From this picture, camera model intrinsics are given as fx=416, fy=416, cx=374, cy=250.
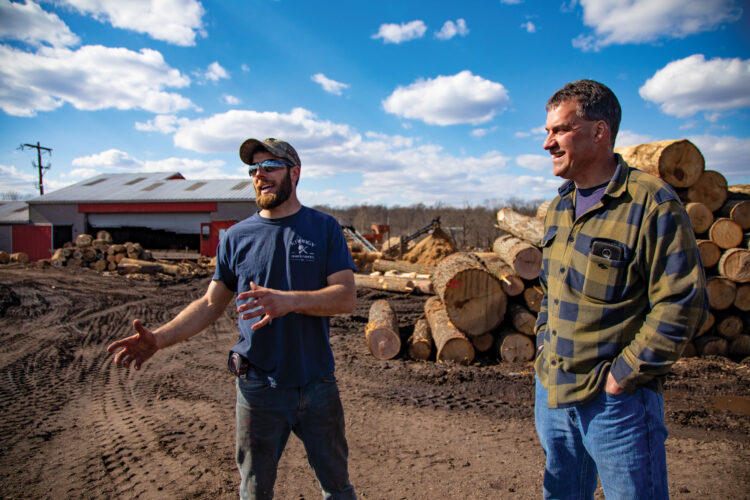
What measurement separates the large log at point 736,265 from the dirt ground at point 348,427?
1251mm

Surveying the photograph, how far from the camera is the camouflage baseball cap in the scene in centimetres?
231

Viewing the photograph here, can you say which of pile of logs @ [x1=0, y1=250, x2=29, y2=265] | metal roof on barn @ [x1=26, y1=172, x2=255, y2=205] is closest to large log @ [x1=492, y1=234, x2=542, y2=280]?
metal roof on barn @ [x1=26, y1=172, x2=255, y2=205]

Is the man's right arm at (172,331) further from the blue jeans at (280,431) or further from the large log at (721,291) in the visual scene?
the large log at (721,291)

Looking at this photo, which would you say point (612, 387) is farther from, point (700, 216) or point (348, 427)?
point (700, 216)

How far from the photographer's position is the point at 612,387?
1.65m

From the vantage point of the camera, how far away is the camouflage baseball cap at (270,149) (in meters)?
2.31

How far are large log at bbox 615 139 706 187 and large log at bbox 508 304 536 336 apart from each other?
2603 millimetres

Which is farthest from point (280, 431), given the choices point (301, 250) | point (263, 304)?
point (301, 250)

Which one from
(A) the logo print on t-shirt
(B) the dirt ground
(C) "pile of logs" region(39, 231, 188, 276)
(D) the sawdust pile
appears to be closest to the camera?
(A) the logo print on t-shirt

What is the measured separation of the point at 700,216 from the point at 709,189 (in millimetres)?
442

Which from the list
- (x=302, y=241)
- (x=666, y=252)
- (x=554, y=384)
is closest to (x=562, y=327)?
(x=554, y=384)

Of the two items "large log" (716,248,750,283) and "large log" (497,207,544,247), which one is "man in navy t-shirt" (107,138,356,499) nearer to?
"large log" (497,207,544,247)

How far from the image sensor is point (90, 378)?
18.9ft

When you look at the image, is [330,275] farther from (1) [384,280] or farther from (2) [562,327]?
(1) [384,280]
